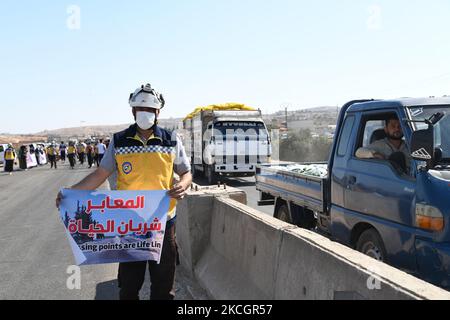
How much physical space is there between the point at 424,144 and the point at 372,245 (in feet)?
4.56

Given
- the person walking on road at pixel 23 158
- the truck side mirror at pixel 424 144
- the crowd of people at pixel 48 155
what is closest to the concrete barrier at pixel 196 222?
the truck side mirror at pixel 424 144

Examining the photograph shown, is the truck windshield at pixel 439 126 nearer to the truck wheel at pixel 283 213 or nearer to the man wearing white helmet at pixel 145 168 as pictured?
the man wearing white helmet at pixel 145 168

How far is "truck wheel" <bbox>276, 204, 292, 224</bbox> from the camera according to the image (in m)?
7.14

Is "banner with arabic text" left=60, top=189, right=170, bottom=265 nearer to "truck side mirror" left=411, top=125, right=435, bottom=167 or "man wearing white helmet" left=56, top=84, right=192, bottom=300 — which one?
"man wearing white helmet" left=56, top=84, right=192, bottom=300

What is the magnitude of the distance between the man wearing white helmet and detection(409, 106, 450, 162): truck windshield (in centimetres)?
244

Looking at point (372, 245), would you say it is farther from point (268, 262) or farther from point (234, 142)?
point (234, 142)

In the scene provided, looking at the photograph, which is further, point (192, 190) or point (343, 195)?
point (192, 190)

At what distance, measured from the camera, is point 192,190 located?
21.1 feet

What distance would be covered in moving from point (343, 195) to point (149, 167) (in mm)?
2564

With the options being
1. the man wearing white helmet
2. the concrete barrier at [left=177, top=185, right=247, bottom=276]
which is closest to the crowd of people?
the concrete barrier at [left=177, top=185, right=247, bottom=276]
